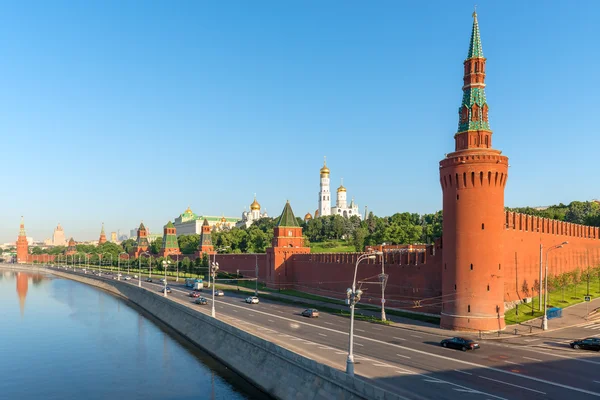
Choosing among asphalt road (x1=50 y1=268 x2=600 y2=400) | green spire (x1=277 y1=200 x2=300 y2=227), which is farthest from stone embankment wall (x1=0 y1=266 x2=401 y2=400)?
green spire (x1=277 y1=200 x2=300 y2=227)

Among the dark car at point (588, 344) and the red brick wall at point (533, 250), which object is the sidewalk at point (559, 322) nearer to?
the red brick wall at point (533, 250)

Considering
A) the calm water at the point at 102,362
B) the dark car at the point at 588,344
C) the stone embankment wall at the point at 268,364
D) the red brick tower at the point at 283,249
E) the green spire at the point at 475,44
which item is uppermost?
the green spire at the point at 475,44

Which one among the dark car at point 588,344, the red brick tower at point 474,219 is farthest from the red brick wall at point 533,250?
the dark car at point 588,344

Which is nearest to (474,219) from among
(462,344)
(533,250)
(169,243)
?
(462,344)

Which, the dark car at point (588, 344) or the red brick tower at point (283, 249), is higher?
the red brick tower at point (283, 249)

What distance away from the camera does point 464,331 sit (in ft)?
148

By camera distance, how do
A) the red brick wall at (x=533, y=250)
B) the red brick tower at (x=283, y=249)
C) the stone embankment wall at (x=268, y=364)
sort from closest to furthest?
the stone embankment wall at (x=268, y=364), the red brick wall at (x=533, y=250), the red brick tower at (x=283, y=249)

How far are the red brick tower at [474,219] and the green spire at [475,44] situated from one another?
0.09 metres

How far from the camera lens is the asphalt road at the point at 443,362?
26.1 m

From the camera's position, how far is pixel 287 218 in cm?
9169

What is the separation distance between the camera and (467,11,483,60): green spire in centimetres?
4878

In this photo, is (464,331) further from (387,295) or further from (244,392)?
(244,392)

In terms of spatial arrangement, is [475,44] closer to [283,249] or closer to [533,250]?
[533,250]

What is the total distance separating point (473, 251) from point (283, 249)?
152ft
